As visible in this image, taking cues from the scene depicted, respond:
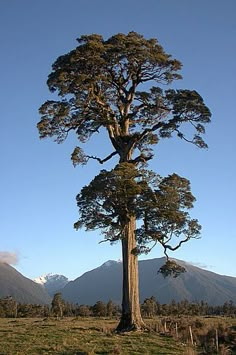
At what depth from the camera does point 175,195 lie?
2720 centimetres

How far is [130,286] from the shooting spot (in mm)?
28078

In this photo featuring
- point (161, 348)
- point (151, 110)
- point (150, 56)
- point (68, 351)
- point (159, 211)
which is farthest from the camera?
point (151, 110)

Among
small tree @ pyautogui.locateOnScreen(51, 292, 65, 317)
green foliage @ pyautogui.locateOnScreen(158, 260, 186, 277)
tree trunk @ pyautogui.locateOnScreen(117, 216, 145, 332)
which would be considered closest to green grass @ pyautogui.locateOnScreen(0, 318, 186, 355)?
tree trunk @ pyautogui.locateOnScreen(117, 216, 145, 332)

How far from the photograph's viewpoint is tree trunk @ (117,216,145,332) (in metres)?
27.2

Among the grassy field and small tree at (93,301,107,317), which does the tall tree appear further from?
small tree at (93,301,107,317)

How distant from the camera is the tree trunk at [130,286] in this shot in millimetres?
27250

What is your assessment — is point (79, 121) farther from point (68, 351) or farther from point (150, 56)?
point (68, 351)

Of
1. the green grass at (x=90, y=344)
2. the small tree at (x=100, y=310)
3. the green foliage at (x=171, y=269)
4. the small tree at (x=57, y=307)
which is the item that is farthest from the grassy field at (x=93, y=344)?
the small tree at (x=57, y=307)

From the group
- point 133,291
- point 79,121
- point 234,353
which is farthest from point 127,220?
point 234,353

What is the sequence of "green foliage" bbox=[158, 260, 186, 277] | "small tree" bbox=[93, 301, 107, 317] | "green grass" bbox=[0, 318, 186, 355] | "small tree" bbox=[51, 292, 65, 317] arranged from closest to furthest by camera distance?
"green grass" bbox=[0, 318, 186, 355] → "green foliage" bbox=[158, 260, 186, 277] → "small tree" bbox=[93, 301, 107, 317] → "small tree" bbox=[51, 292, 65, 317]

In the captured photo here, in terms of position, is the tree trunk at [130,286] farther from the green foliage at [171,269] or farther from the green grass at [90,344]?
the green foliage at [171,269]

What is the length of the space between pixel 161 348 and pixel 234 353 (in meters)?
3.16

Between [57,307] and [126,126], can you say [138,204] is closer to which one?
[126,126]

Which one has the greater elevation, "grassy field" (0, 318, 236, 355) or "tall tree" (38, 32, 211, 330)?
"tall tree" (38, 32, 211, 330)
